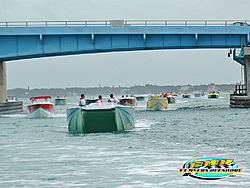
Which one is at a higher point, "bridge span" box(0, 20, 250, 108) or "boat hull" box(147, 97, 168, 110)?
"bridge span" box(0, 20, 250, 108)

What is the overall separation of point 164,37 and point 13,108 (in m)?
23.1

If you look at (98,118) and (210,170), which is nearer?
(210,170)

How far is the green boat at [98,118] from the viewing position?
18.6m

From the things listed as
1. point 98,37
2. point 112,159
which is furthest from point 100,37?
point 112,159

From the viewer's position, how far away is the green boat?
18.6 metres

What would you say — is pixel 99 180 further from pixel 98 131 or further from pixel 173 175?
pixel 98 131

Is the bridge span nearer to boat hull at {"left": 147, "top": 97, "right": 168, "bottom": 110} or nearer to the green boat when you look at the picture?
boat hull at {"left": 147, "top": 97, "right": 168, "bottom": 110}

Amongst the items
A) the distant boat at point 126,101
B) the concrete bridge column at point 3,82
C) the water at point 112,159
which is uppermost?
the concrete bridge column at point 3,82

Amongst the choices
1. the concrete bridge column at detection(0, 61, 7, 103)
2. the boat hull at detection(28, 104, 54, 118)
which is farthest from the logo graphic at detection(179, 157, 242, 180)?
the concrete bridge column at detection(0, 61, 7, 103)

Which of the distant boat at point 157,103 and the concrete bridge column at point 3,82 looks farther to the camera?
the distant boat at point 157,103

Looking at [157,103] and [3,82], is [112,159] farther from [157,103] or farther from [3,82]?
[3,82]

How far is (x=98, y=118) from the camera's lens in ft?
62.2

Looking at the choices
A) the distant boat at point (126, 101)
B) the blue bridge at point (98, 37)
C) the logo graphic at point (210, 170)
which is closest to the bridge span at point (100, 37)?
the blue bridge at point (98, 37)

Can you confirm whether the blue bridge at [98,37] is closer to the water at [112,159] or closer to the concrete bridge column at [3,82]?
the concrete bridge column at [3,82]
